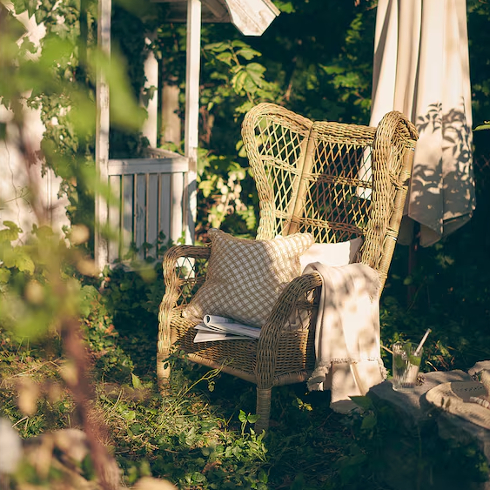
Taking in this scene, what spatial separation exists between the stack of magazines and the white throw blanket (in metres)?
0.29

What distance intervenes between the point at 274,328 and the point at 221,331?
0.27m

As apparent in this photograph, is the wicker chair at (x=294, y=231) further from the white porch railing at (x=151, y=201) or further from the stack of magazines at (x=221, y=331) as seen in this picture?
the white porch railing at (x=151, y=201)

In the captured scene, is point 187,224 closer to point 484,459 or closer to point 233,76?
point 233,76

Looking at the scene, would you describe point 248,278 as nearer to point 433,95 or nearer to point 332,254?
point 332,254

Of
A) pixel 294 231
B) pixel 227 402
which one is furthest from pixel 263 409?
pixel 294 231

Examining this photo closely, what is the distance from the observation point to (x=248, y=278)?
3.06 meters

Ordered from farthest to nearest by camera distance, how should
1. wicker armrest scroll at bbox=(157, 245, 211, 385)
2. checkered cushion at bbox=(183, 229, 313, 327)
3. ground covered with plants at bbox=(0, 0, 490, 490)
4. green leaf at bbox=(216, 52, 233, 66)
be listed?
green leaf at bbox=(216, 52, 233, 66), wicker armrest scroll at bbox=(157, 245, 211, 385), checkered cushion at bbox=(183, 229, 313, 327), ground covered with plants at bbox=(0, 0, 490, 490)

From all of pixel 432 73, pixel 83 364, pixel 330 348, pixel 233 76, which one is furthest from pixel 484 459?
pixel 233 76

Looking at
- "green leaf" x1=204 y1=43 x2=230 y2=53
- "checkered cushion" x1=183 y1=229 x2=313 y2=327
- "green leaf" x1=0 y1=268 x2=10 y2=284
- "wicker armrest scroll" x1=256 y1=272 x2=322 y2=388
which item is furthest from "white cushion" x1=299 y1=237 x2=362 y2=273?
"green leaf" x1=204 y1=43 x2=230 y2=53

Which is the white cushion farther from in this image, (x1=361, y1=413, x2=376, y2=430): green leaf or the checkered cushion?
(x1=361, y1=413, x2=376, y2=430): green leaf

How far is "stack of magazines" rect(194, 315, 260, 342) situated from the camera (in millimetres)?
2873

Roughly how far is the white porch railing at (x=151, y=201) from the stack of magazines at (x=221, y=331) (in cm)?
123

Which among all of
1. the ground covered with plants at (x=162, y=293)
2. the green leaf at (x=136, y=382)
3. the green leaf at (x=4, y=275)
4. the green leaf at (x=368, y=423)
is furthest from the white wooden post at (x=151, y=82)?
the green leaf at (x=368, y=423)

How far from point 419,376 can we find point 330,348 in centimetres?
42
